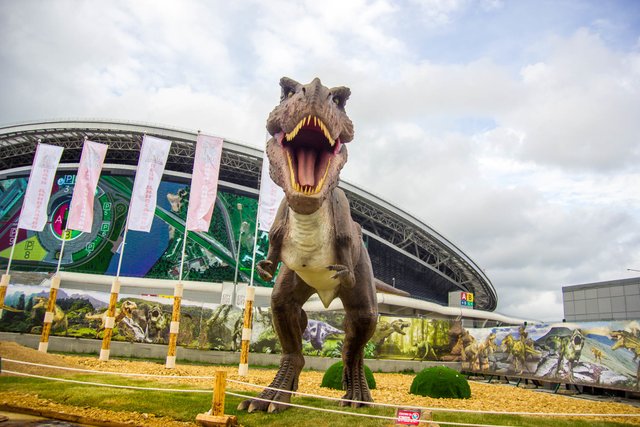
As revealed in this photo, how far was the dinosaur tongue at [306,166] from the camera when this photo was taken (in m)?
3.80

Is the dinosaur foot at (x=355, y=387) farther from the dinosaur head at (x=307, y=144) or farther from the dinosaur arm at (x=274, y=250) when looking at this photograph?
the dinosaur head at (x=307, y=144)

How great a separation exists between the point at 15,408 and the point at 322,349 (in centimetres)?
1298

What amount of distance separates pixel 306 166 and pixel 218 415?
2.75 meters

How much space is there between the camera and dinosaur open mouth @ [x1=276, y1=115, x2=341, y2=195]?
372cm

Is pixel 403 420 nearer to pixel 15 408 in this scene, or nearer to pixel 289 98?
pixel 289 98

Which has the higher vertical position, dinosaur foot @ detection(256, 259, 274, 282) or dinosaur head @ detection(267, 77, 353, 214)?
dinosaur head @ detection(267, 77, 353, 214)

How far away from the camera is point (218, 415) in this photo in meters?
4.37

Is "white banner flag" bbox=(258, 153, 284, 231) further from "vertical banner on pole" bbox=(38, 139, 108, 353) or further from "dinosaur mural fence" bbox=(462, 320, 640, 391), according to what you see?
"dinosaur mural fence" bbox=(462, 320, 640, 391)

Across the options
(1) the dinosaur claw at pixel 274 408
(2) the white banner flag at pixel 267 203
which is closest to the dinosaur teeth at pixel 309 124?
(1) the dinosaur claw at pixel 274 408

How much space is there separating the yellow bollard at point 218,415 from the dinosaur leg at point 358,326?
1746 millimetres

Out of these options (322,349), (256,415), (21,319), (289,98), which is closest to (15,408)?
(256,415)

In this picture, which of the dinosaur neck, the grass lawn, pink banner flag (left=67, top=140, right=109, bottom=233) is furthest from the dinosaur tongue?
pink banner flag (left=67, top=140, right=109, bottom=233)

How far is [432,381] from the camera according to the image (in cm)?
862

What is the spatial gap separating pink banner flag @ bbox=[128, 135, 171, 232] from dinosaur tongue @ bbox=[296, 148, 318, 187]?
14648 millimetres
